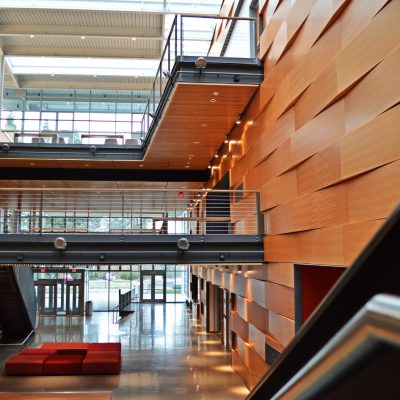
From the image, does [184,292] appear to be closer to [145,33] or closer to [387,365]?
[145,33]

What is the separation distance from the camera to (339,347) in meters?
0.57

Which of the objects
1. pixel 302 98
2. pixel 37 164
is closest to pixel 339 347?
pixel 302 98

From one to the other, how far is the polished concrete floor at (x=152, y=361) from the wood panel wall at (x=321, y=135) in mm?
2695

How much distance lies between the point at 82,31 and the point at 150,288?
16.6 meters

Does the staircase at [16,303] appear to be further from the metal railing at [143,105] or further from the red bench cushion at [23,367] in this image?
the metal railing at [143,105]

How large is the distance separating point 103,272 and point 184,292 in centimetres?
585

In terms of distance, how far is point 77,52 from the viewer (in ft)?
68.7

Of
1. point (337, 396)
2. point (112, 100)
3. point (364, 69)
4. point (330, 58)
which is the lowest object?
point (337, 396)

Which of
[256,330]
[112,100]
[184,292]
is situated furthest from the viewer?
[184,292]

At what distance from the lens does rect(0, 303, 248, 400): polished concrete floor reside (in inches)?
428

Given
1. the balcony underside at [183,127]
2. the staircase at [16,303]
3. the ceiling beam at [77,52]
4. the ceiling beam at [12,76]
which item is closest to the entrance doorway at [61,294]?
the staircase at [16,303]

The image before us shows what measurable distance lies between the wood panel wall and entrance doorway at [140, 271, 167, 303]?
20339 millimetres

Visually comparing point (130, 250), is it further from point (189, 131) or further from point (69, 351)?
point (69, 351)

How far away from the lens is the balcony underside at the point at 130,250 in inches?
362
